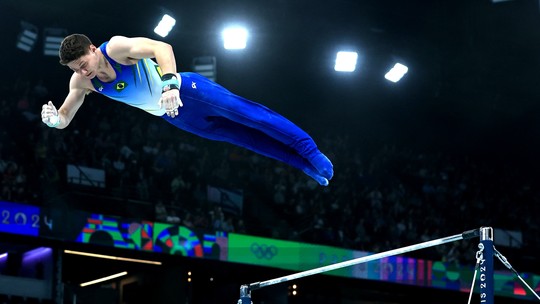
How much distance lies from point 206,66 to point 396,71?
3947mm

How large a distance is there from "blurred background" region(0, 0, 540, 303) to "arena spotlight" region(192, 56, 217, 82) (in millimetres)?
26

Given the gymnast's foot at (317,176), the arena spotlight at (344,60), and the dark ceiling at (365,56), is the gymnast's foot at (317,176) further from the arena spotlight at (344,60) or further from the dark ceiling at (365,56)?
the arena spotlight at (344,60)

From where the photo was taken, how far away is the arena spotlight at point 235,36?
51.4 ft

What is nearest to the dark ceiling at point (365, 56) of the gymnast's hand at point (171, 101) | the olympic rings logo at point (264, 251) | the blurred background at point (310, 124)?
the blurred background at point (310, 124)

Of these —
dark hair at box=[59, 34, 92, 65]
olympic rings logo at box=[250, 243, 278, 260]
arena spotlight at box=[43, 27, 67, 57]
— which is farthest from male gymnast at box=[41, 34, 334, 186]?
arena spotlight at box=[43, 27, 67, 57]

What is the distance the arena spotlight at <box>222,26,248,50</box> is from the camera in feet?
51.4

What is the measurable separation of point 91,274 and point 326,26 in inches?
305

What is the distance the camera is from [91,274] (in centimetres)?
1886

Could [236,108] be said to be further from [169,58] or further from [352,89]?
[352,89]

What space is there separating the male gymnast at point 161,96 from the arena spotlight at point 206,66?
977 centimetres

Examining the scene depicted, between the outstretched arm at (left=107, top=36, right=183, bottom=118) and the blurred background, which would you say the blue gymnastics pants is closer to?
the outstretched arm at (left=107, top=36, right=183, bottom=118)

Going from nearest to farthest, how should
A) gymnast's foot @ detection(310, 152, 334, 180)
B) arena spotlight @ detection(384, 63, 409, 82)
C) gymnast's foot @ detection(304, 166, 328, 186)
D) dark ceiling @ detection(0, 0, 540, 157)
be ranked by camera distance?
gymnast's foot @ detection(310, 152, 334, 180)
gymnast's foot @ detection(304, 166, 328, 186)
dark ceiling @ detection(0, 0, 540, 157)
arena spotlight @ detection(384, 63, 409, 82)

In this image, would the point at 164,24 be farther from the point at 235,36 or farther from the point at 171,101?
the point at 171,101

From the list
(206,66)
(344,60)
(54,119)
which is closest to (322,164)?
(54,119)
